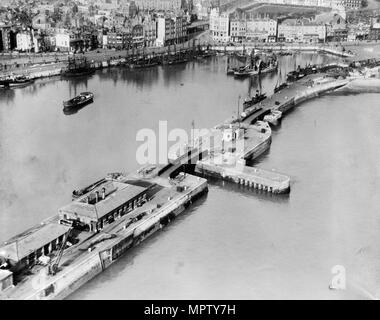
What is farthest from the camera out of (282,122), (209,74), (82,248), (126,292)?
(209,74)

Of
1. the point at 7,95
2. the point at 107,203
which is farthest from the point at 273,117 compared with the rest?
the point at 7,95

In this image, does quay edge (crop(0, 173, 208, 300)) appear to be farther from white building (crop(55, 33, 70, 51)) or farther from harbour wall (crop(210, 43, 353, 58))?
harbour wall (crop(210, 43, 353, 58))

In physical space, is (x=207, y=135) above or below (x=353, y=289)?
above

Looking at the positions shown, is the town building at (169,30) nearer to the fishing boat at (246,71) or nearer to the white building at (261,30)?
the white building at (261,30)

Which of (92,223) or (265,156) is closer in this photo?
(92,223)

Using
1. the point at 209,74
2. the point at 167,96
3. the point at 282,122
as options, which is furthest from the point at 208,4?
the point at 282,122

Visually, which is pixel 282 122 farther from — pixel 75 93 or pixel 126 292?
pixel 126 292

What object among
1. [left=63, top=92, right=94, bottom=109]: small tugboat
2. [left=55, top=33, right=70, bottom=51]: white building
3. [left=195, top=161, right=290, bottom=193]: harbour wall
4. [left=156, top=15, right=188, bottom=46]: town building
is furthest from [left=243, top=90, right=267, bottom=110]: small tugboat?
[left=156, top=15, right=188, bottom=46]: town building
